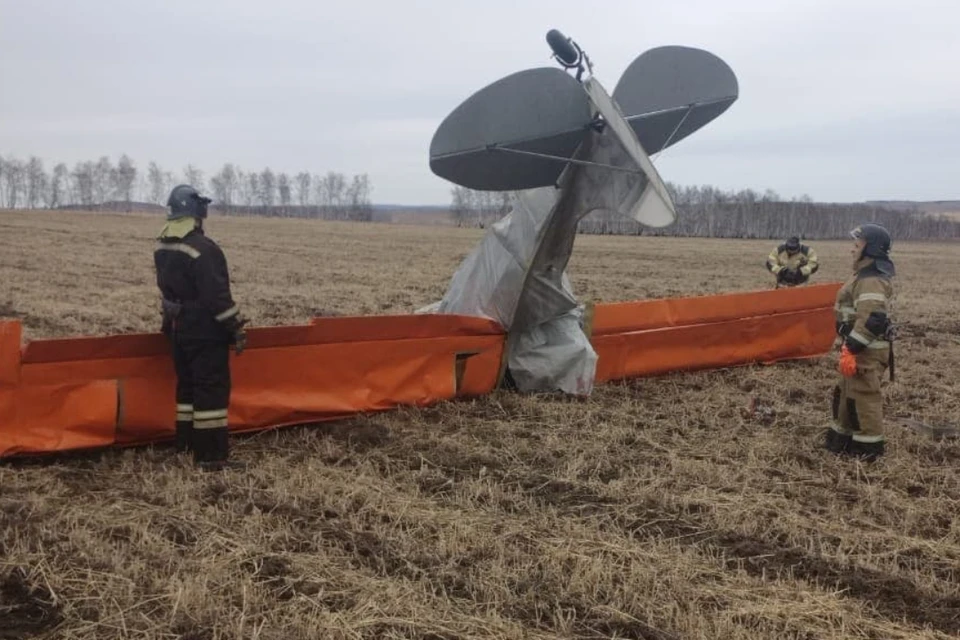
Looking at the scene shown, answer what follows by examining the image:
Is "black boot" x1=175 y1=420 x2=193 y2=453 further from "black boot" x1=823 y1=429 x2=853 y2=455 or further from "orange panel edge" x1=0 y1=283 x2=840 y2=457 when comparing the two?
"black boot" x1=823 y1=429 x2=853 y2=455

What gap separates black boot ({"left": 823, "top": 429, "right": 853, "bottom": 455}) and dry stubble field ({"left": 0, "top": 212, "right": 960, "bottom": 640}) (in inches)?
7.4

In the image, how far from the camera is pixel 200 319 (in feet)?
17.2

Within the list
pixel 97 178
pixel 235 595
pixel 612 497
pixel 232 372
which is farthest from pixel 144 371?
pixel 97 178

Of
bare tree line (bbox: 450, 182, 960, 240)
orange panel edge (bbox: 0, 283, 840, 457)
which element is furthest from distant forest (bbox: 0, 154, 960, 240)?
orange panel edge (bbox: 0, 283, 840, 457)

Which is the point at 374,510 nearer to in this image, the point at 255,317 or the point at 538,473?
the point at 538,473

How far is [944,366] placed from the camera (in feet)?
30.2

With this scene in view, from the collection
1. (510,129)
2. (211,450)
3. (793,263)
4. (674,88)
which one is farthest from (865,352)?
(793,263)

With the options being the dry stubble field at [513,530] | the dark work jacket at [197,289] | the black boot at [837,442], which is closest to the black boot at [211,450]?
the dry stubble field at [513,530]

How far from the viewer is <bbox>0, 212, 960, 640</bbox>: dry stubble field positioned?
3375 mm

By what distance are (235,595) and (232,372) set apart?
101 inches

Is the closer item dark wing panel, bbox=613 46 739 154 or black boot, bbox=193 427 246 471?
black boot, bbox=193 427 246 471

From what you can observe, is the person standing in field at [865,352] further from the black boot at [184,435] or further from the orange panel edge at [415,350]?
the black boot at [184,435]

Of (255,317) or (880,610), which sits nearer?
(880,610)

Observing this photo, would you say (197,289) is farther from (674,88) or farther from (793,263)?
(793,263)
